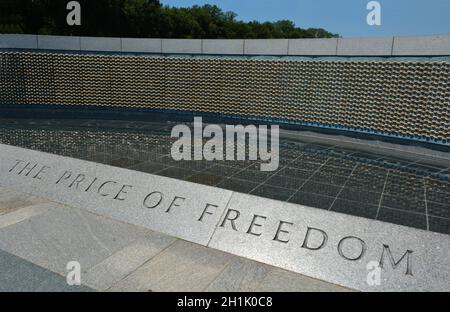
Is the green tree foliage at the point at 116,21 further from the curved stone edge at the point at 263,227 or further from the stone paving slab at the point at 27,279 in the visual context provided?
the stone paving slab at the point at 27,279

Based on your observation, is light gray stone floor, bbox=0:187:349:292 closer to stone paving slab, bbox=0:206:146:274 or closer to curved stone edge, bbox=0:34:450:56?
stone paving slab, bbox=0:206:146:274

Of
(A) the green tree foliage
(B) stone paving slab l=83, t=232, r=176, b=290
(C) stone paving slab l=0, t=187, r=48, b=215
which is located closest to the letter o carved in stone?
(B) stone paving slab l=83, t=232, r=176, b=290

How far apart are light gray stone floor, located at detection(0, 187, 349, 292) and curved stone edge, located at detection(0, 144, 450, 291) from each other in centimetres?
19

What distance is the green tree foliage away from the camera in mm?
28333

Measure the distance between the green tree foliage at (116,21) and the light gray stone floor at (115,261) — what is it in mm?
20121

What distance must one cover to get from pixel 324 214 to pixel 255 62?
7.57 metres

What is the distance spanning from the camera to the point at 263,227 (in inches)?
182

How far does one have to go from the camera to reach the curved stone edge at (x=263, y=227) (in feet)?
12.6

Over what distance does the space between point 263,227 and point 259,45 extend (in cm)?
796

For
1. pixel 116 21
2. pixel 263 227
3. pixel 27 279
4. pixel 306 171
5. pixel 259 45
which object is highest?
pixel 116 21

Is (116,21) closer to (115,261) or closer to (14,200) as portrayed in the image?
(14,200)

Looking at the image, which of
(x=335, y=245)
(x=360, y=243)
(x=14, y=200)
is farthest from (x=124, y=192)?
(x=360, y=243)

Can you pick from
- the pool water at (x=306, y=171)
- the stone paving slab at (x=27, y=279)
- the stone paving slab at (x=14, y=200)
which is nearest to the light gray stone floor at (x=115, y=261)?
the stone paving slab at (x=27, y=279)
